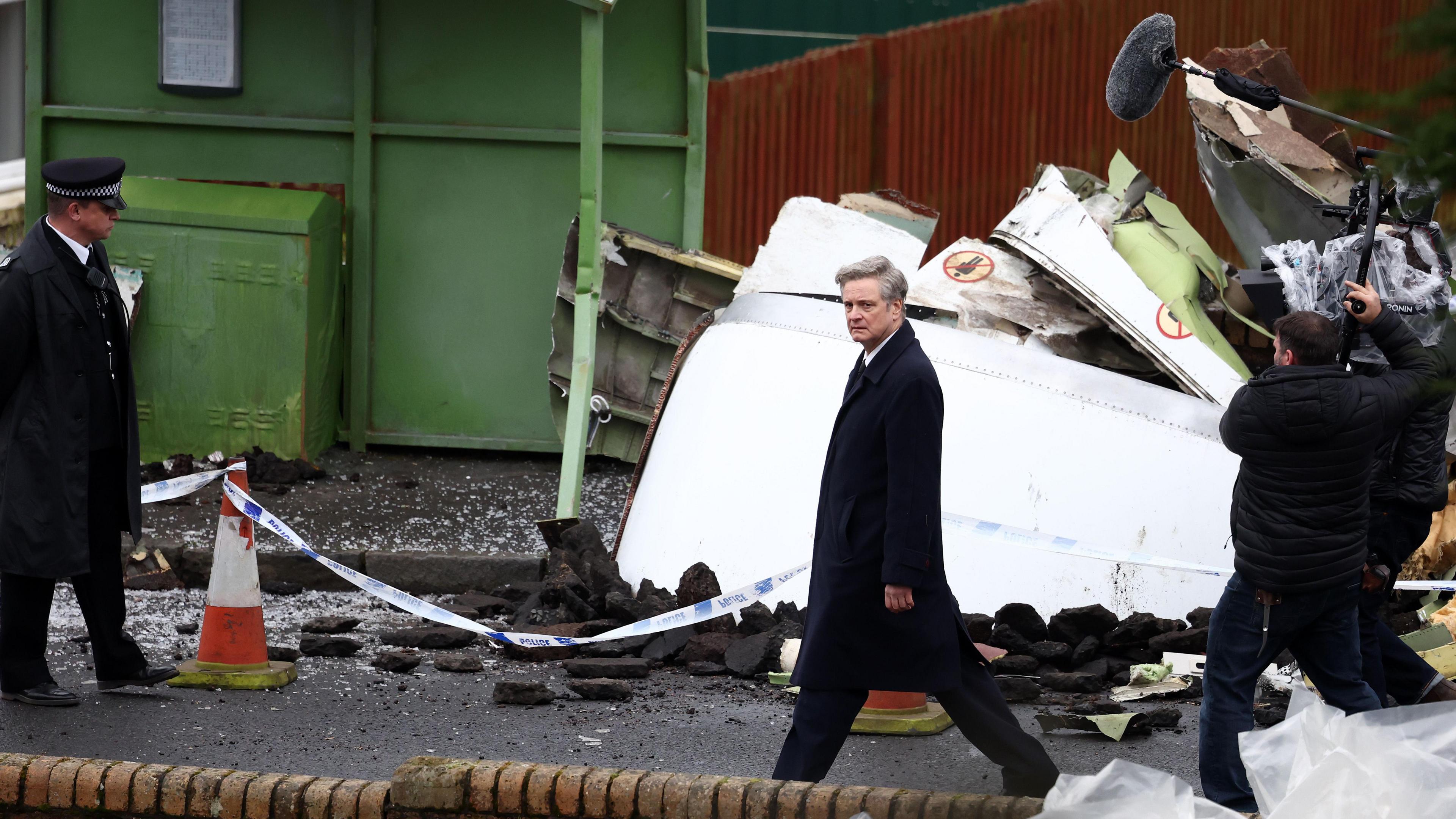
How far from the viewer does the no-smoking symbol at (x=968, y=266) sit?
681 cm

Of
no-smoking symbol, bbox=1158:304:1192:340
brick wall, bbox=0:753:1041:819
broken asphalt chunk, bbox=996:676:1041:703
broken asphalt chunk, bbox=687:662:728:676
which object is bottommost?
broken asphalt chunk, bbox=687:662:728:676

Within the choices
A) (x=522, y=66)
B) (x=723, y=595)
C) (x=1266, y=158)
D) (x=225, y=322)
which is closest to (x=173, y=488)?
(x=723, y=595)

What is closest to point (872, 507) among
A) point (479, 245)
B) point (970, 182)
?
point (479, 245)

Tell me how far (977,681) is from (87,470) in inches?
117

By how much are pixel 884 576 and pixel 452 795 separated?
1.16 metres

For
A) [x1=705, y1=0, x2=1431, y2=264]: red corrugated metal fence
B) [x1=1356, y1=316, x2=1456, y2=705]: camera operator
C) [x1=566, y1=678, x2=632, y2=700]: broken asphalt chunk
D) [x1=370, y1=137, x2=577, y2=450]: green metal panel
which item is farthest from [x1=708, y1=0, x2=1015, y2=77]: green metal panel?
[x1=1356, y1=316, x2=1456, y2=705]: camera operator

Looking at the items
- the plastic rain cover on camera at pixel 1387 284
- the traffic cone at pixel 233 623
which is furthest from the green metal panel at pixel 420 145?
the plastic rain cover on camera at pixel 1387 284

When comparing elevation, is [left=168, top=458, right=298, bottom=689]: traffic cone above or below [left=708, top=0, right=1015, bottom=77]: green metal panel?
below

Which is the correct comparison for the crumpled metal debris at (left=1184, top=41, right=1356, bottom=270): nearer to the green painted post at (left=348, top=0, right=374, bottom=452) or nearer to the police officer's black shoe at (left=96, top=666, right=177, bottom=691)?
the green painted post at (left=348, top=0, right=374, bottom=452)

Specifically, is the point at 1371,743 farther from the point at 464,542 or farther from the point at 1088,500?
the point at 464,542

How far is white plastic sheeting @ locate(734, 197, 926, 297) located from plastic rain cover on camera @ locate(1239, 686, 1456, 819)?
4.03 meters

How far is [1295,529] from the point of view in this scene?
405cm

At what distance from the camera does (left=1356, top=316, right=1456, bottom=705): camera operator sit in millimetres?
4676

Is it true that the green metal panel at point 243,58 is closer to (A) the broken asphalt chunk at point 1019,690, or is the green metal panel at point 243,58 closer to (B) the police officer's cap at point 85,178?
(B) the police officer's cap at point 85,178
